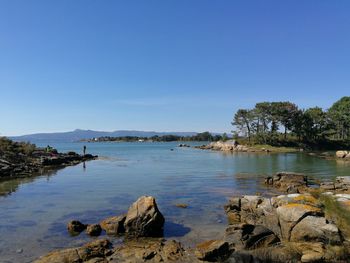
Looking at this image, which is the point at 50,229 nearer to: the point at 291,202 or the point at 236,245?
the point at 236,245

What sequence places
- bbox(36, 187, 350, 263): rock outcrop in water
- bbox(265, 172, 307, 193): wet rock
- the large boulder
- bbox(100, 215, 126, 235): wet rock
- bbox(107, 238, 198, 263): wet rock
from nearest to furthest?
1. bbox(36, 187, 350, 263): rock outcrop in water
2. bbox(107, 238, 198, 263): wet rock
3. the large boulder
4. bbox(100, 215, 126, 235): wet rock
5. bbox(265, 172, 307, 193): wet rock

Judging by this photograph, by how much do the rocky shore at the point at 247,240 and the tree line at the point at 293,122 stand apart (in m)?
96.5

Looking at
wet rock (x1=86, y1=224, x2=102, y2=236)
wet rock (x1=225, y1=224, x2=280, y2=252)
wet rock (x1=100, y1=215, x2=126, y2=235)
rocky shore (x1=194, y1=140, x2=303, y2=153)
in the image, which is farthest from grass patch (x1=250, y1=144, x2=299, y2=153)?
wet rock (x1=225, y1=224, x2=280, y2=252)

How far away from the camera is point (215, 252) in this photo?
14383mm

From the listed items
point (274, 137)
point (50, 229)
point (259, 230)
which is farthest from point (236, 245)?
point (274, 137)

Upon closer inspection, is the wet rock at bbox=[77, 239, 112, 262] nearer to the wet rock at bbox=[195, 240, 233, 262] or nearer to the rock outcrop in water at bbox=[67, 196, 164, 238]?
the rock outcrop in water at bbox=[67, 196, 164, 238]

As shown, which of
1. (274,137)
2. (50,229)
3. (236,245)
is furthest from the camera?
(274,137)

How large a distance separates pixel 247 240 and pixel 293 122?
103 metres

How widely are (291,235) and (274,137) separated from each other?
10489 cm

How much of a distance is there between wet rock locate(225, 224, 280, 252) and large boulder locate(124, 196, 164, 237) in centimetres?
411

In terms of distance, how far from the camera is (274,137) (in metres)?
117

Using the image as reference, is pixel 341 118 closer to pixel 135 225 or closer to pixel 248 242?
pixel 135 225

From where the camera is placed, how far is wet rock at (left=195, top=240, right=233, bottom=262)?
14.3 meters

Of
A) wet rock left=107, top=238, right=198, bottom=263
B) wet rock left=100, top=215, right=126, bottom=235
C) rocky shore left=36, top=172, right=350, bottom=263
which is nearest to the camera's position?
rocky shore left=36, top=172, right=350, bottom=263
